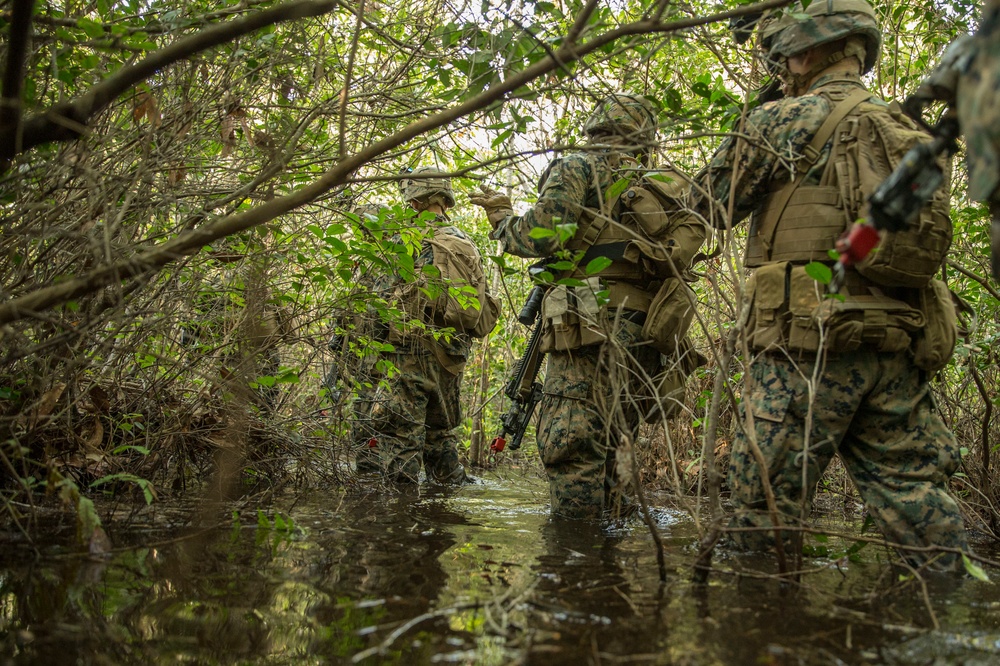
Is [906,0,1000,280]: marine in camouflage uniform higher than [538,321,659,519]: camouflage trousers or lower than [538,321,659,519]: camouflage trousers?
higher

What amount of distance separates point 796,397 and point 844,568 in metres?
0.65

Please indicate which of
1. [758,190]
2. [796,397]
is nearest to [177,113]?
[758,190]

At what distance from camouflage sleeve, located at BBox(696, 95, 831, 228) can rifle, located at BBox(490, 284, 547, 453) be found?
141 centimetres

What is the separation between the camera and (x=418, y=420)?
5617 millimetres

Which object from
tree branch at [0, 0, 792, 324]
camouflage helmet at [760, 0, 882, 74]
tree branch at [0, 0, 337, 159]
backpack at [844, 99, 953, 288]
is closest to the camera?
tree branch at [0, 0, 337, 159]

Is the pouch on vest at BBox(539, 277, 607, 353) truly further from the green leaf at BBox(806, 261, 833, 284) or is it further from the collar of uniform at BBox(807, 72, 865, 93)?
the green leaf at BBox(806, 261, 833, 284)

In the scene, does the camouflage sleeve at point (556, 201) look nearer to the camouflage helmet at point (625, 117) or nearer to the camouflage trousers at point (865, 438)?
the camouflage helmet at point (625, 117)

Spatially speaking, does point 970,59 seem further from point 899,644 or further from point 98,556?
point 98,556

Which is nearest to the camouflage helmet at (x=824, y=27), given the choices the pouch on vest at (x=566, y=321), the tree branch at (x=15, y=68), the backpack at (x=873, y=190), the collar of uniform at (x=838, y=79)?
the collar of uniform at (x=838, y=79)

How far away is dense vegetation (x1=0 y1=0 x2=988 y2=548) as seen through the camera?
2.12 meters

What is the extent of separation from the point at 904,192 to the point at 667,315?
2.11 metres

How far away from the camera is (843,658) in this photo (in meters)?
1.69

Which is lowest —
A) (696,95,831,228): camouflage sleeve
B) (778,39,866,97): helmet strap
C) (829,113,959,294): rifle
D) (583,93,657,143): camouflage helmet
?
(829,113,959,294): rifle

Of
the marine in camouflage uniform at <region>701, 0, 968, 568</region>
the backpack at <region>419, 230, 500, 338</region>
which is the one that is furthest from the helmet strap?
the backpack at <region>419, 230, 500, 338</region>
